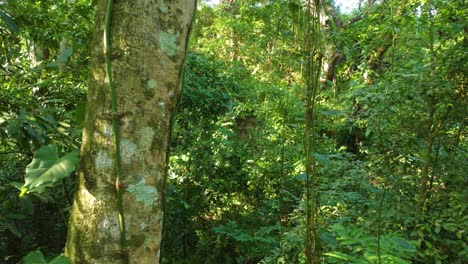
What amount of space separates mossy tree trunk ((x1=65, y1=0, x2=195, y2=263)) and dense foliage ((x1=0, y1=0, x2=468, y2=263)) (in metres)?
0.11

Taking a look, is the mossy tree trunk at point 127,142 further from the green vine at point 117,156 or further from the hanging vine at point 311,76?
the hanging vine at point 311,76

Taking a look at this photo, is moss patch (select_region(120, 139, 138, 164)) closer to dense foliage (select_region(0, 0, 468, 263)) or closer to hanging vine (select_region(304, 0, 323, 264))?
dense foliage (select_region(0, 0, 468, 263))

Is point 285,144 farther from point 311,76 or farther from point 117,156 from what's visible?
point 117,156

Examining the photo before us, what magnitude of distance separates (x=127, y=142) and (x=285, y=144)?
308 cm

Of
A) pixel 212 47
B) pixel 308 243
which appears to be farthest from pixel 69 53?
pixel 212 47

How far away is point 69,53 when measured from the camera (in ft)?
4.18

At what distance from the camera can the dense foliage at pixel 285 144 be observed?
1.70 meters

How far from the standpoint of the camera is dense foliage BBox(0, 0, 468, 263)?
1.70m

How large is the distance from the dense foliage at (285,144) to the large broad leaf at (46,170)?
0.05ft

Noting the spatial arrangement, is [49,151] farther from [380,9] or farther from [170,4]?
[380,9]

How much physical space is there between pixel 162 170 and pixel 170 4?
16.9 inches

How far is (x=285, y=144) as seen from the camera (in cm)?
379

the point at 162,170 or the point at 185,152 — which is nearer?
the point at 162,170

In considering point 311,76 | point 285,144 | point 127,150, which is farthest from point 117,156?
point 285,144
